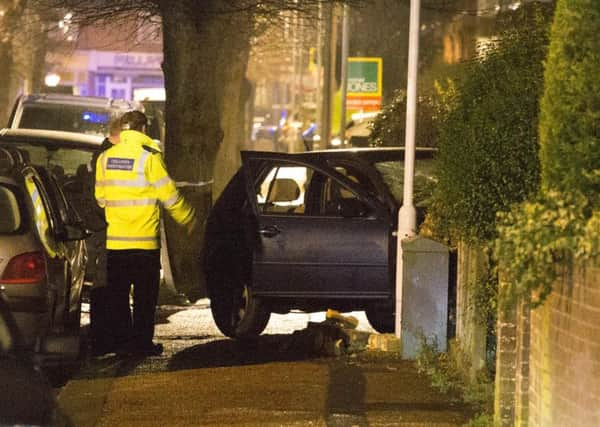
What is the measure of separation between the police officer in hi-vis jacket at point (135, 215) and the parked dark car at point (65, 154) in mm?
3146

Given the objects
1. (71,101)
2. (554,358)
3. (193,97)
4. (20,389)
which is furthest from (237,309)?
(71,101)

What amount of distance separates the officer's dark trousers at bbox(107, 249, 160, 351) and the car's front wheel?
1.01 meters

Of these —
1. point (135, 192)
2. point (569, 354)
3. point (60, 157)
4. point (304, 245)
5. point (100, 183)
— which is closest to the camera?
point (569, 354)

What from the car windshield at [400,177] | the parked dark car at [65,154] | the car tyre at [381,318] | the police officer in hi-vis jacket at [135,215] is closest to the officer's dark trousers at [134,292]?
the police officer in hi-vis jacket at [135,215]

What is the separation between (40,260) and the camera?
9836 mm

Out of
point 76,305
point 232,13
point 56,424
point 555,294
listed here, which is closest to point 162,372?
point 76,305

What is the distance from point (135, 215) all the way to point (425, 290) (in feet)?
7.12

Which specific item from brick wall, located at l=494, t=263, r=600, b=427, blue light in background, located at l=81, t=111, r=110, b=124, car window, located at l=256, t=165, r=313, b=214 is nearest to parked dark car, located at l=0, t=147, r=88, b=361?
→ car window, located at l=256, t=165, r=313, b=214

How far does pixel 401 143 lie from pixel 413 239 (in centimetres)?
867

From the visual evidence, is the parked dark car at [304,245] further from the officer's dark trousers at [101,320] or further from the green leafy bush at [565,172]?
the green leafy bush at [565,172]

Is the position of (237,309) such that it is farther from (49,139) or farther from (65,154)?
(65,154)

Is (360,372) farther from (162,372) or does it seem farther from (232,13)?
(232,13)

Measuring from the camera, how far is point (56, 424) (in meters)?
5.66

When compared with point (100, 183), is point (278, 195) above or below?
below
